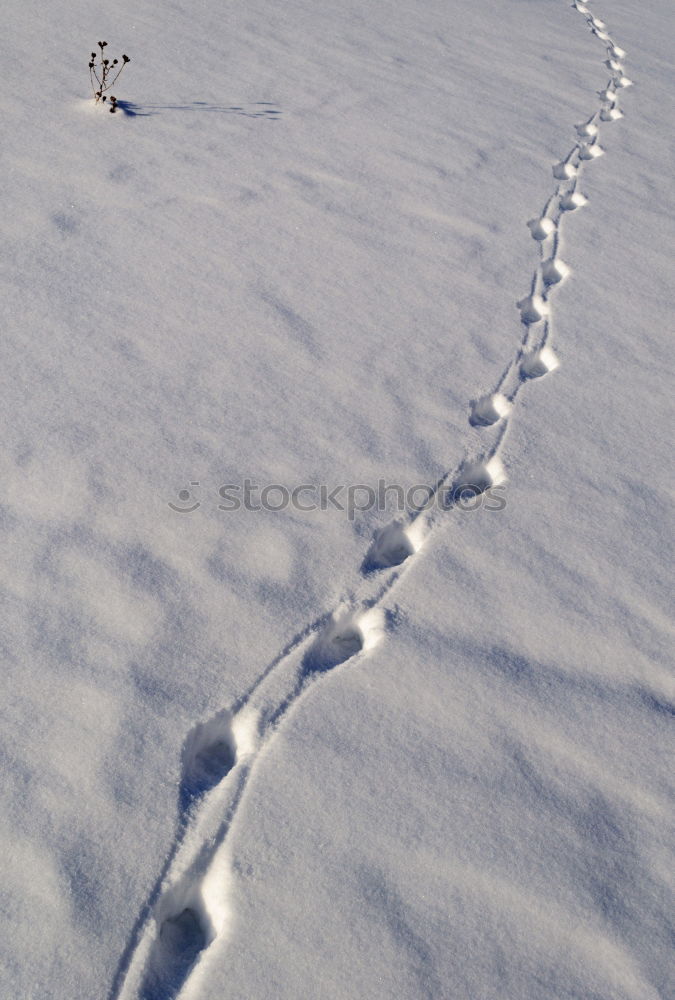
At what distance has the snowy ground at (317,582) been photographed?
1.28 m

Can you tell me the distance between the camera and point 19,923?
47.3 inches

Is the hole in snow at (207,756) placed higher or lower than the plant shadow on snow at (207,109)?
lower

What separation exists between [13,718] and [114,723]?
0.17 metres

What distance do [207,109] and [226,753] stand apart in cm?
317

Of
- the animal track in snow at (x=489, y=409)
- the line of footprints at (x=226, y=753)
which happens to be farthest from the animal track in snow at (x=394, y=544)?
the animal track in snow at (x=489, y=409)

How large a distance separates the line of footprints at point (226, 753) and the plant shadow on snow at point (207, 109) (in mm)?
2151

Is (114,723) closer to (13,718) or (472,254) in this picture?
(13,718)

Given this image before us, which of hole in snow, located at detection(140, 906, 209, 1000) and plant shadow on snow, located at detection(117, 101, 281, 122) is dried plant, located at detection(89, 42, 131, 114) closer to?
plant shadow on snow, located at detection(117, 101, 281, 122)

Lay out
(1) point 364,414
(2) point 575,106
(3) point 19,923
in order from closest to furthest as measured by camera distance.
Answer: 1. (3) point 19,923
2. (1) point 364,414
3. (2) point 575,106

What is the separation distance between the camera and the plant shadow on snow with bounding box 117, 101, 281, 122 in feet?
11.7

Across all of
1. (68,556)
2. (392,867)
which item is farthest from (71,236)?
(392,867)

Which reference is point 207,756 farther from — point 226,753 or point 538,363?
point 538,363

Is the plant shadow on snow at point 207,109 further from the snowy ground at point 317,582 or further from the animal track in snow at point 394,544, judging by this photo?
the animal track in snow at point 394,544

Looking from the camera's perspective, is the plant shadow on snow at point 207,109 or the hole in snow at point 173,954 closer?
the hole in snow at point 173,954
